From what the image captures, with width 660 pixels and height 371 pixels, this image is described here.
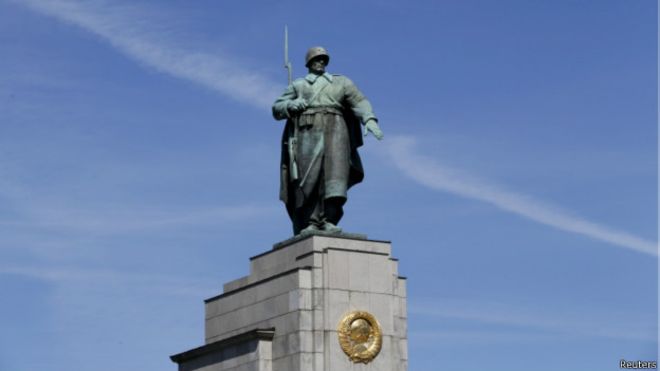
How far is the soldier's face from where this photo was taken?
122 ft

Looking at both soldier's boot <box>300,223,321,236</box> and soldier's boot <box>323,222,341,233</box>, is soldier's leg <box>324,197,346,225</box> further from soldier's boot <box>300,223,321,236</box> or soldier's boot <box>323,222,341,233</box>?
soldier's boot <box>300,223,321,236</box>

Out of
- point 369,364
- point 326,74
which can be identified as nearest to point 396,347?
point 369,364

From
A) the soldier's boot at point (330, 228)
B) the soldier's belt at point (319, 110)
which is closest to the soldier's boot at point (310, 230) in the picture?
the soldier's boot at point (330, 228)

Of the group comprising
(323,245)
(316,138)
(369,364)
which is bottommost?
(369,364)

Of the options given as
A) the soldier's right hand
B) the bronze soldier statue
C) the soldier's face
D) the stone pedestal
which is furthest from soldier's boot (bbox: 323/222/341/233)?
the soldier's face

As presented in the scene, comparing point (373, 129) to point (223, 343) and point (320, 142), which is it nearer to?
point (320, 142)

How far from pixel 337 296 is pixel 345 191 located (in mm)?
2789

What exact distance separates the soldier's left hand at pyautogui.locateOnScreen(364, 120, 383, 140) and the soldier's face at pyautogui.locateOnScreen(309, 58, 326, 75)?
69.7 inches

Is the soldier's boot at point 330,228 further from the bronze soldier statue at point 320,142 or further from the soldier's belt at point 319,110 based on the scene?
the soldier's belt at point 319,110

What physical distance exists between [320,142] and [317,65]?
193cm

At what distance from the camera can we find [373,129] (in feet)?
119

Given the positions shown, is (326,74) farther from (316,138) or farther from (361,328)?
(361,328)

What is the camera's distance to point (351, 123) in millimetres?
37250

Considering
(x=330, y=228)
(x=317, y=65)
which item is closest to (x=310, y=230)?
(x=330, y=228)
